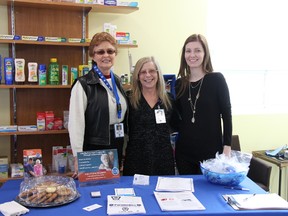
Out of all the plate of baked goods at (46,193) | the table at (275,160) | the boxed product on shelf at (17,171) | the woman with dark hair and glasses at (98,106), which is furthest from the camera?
the table at (275,160)

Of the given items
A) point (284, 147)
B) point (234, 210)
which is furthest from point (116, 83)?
point (284, 147)

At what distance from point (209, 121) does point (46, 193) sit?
129cm

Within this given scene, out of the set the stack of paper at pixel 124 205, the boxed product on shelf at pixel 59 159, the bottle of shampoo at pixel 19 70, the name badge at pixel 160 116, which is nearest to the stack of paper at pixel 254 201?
the stack of paper at pixel 124 205

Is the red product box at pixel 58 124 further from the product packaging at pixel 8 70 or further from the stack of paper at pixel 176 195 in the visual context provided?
the stack of paper at pixel 176 195

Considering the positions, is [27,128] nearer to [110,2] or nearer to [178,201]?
[110,2]

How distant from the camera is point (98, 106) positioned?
2344 millimetres

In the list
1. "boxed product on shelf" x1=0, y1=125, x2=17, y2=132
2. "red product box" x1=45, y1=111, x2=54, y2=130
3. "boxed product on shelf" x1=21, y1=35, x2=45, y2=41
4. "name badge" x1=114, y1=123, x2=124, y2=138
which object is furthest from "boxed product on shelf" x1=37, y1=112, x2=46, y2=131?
"name badge" x1=114, y1=123, x2=124, y2=138

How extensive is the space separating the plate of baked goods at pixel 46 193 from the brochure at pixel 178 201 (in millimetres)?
467

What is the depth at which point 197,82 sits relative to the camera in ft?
8.16

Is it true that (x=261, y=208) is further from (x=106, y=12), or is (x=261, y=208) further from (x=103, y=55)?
(x=106, y=12)

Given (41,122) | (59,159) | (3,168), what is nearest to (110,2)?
(41,122)

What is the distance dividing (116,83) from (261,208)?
1.37 m

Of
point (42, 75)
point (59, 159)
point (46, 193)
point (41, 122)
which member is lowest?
point (59, 159)

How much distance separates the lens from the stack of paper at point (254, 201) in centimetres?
170
